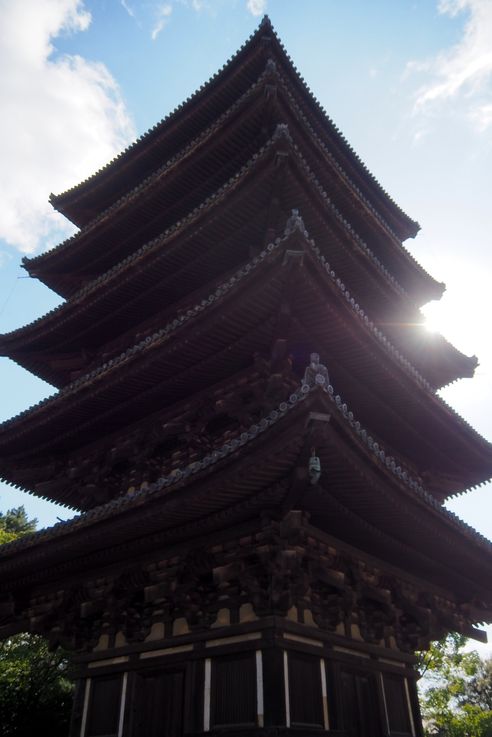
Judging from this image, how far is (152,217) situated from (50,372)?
483cm

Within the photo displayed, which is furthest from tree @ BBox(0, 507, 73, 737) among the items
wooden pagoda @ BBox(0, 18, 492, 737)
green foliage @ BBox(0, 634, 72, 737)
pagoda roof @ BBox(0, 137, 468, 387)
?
wooden pagoda @ BBox(0, 18, 492, 737)

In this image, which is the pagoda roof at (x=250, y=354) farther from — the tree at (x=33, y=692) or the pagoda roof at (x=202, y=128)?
the tree at (x=33, y=692)

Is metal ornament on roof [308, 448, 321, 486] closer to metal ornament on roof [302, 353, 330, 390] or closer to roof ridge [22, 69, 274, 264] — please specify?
metal ornament on roof [302, 353, 330, 390]

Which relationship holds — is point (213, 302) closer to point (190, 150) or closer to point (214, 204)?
point (214, 204)

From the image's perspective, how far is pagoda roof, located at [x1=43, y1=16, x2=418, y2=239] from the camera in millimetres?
13266

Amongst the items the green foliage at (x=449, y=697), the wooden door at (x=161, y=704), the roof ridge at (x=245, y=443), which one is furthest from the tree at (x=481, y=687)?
the wooden door at (x=161, y=704)

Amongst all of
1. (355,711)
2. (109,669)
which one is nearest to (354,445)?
(355,711)

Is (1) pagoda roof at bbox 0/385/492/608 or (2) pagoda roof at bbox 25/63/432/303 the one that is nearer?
(1) pagoda roof at bbox 0/385/492/608

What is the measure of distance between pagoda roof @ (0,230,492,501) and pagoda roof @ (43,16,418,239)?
7.30 m

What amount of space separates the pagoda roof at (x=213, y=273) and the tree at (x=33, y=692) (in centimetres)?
707

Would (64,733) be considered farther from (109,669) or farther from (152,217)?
(152,217)

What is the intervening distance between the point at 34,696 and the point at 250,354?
16472 millimetres

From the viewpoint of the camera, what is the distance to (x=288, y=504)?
638 centimetres

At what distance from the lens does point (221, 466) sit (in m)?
6.09
